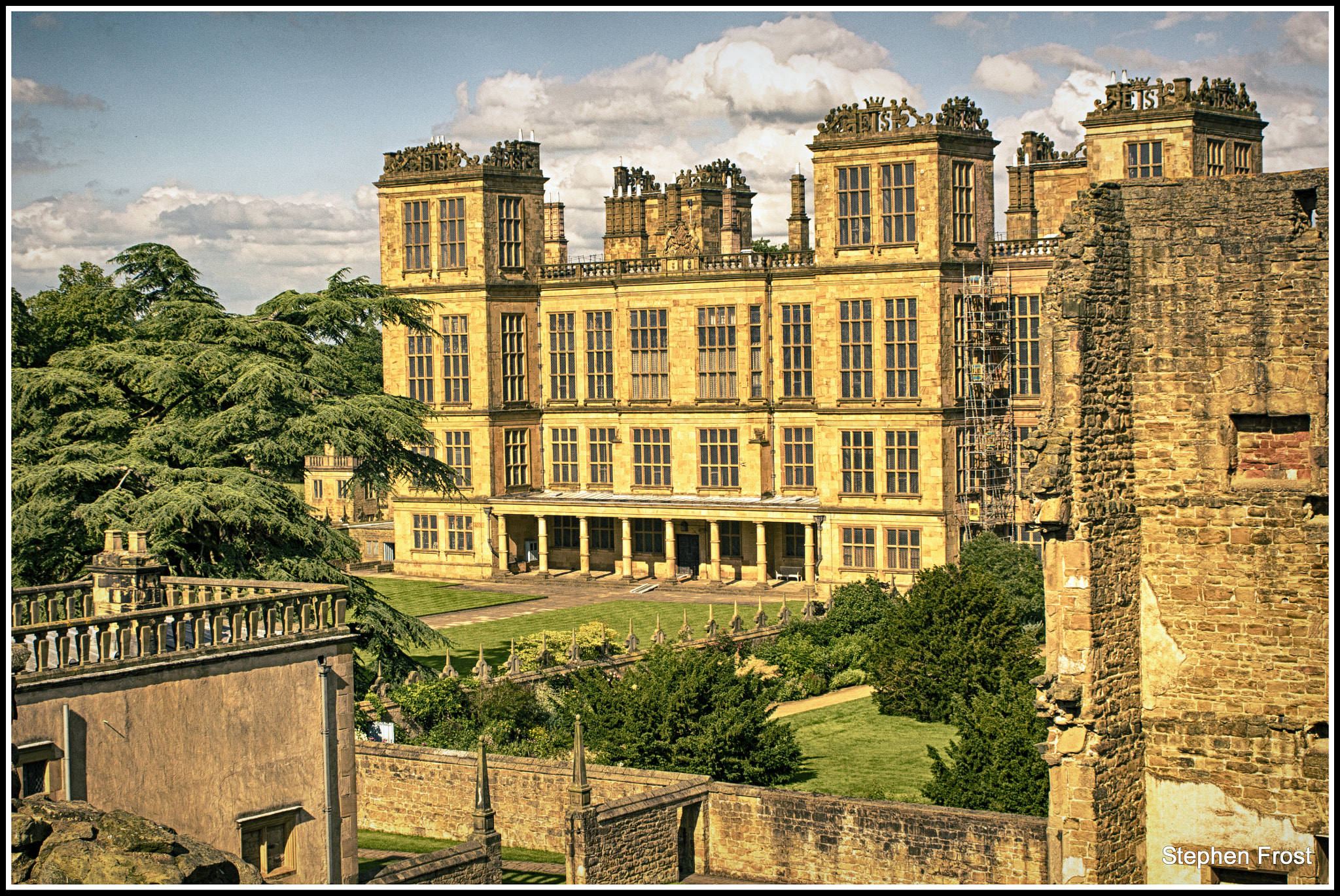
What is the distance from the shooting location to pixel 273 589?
64.1 feet

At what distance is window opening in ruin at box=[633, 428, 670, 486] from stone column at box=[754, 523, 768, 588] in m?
4.15

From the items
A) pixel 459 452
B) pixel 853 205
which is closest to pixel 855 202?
pixel 853 205

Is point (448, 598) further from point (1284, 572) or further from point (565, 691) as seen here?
point (1284, 572)

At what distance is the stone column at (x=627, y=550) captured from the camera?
2061 inches

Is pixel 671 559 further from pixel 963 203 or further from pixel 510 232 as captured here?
pixel 963 203

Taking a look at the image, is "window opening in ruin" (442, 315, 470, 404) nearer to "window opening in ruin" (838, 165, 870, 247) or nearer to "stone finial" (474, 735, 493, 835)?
"window opening in ruin" (838, 165, 870, 247)

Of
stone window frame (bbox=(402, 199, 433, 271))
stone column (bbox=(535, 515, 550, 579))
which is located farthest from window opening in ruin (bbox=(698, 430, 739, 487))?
stone window frame (bbox=(402, 199, 433, 271))

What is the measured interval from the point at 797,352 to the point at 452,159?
13.9 meters

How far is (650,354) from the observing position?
5266 cm

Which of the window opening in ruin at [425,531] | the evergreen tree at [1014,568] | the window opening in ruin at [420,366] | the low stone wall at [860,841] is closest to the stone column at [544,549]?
the window opening in ruin at [425,531]

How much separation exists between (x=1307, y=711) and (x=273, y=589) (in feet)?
39.7

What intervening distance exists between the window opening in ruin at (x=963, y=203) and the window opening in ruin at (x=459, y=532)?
1966cm

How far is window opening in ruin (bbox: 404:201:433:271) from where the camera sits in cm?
5409

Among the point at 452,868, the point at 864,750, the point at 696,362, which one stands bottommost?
the point at 864,750
